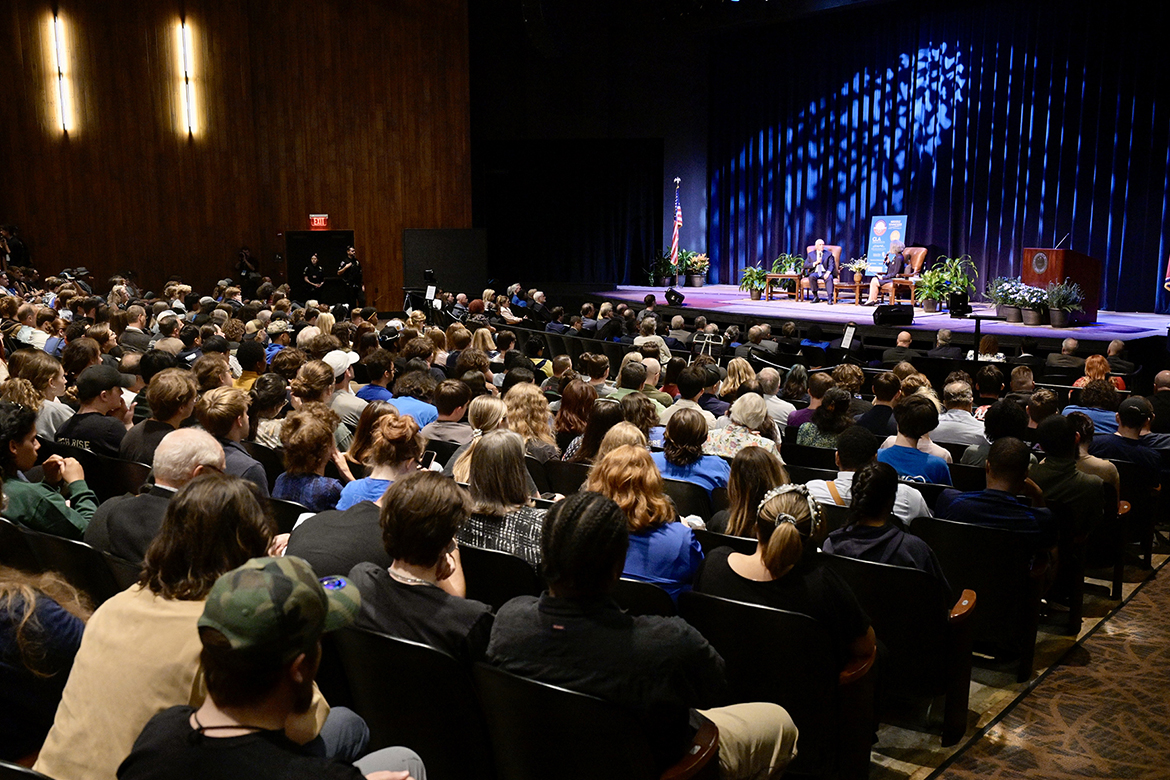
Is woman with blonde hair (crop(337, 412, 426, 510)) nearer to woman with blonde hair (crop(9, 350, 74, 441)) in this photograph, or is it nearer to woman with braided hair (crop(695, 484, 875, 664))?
woman with braided hair (crop(695, 484, 875, 664))

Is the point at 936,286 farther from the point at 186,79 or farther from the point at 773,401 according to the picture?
the point at 186,79

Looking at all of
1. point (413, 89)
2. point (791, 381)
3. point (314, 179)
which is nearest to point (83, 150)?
point (314, 179)

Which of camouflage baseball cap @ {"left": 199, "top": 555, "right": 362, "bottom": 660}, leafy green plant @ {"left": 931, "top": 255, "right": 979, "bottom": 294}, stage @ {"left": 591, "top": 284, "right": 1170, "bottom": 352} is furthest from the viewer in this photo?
leafy green plant @ {"left": 931, "top": 255, "right": 979, "bottom": 294}

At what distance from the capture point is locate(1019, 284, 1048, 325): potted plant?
12.6 m

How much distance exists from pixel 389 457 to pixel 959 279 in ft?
44.9

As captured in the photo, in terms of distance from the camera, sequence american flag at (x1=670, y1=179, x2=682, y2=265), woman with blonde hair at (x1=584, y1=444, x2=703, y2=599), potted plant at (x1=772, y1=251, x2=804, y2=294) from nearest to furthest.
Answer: woman with blonde hair at (x1=584, y1=444, x2=703, y2=599)
potted plant at (x1=772, y1=251, x2=804, y2=294)
american flag at (x1=670, y1=179, x2=682, y2=265)

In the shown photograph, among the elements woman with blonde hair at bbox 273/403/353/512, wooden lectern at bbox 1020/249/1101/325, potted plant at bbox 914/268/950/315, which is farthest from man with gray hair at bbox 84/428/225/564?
potted plant at bbox 914/268/950/315

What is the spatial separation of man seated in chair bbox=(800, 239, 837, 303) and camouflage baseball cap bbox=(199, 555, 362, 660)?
15.3m

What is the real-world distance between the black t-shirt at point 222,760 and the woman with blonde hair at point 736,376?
487 centimetres

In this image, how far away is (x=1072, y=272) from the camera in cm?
1283

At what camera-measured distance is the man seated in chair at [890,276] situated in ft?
50.1

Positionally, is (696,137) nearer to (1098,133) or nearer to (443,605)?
(1098,133)

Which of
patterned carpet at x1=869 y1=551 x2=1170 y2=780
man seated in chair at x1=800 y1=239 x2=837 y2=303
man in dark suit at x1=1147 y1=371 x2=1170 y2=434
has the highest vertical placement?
man seated in chair at x1=800 y1=239 x2=837 y2=303

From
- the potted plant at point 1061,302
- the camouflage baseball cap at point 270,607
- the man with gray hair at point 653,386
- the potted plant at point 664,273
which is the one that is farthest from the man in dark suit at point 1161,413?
the potted plant at point 664,273
